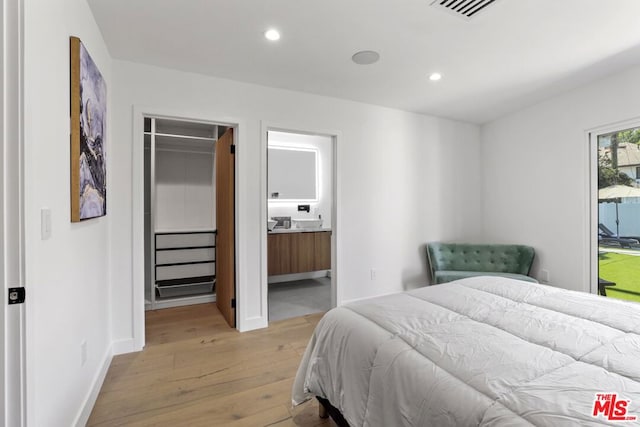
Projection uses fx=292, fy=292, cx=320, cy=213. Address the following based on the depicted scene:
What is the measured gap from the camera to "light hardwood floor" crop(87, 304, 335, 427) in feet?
5.56

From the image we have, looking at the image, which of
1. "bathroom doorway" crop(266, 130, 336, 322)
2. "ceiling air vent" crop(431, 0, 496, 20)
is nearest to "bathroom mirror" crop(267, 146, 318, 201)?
"bathroom doorway" crop(266, 130, 336, 322)

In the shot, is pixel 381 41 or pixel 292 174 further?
pixel 292 174

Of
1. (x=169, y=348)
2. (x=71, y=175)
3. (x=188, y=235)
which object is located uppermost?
(x=71, y=175)

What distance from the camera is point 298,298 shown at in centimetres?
395

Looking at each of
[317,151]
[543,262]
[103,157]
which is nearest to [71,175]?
[103,157]

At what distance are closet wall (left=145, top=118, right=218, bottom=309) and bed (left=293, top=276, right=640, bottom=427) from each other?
8.29 feet

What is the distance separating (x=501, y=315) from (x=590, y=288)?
8.88ft

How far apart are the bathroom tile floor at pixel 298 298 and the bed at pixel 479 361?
5.97 ft

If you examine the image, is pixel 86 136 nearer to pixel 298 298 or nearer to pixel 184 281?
pixel 184 281

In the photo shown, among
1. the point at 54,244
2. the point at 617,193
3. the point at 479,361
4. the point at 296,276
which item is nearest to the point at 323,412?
the point at 479,361

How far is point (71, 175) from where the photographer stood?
150 cm

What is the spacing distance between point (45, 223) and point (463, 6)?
2.52 m

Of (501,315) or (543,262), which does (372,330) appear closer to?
(501,315)

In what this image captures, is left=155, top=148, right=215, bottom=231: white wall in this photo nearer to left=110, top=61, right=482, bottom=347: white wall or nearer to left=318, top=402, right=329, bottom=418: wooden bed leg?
left=110, top=61, right=482, bottom=347: white wall
